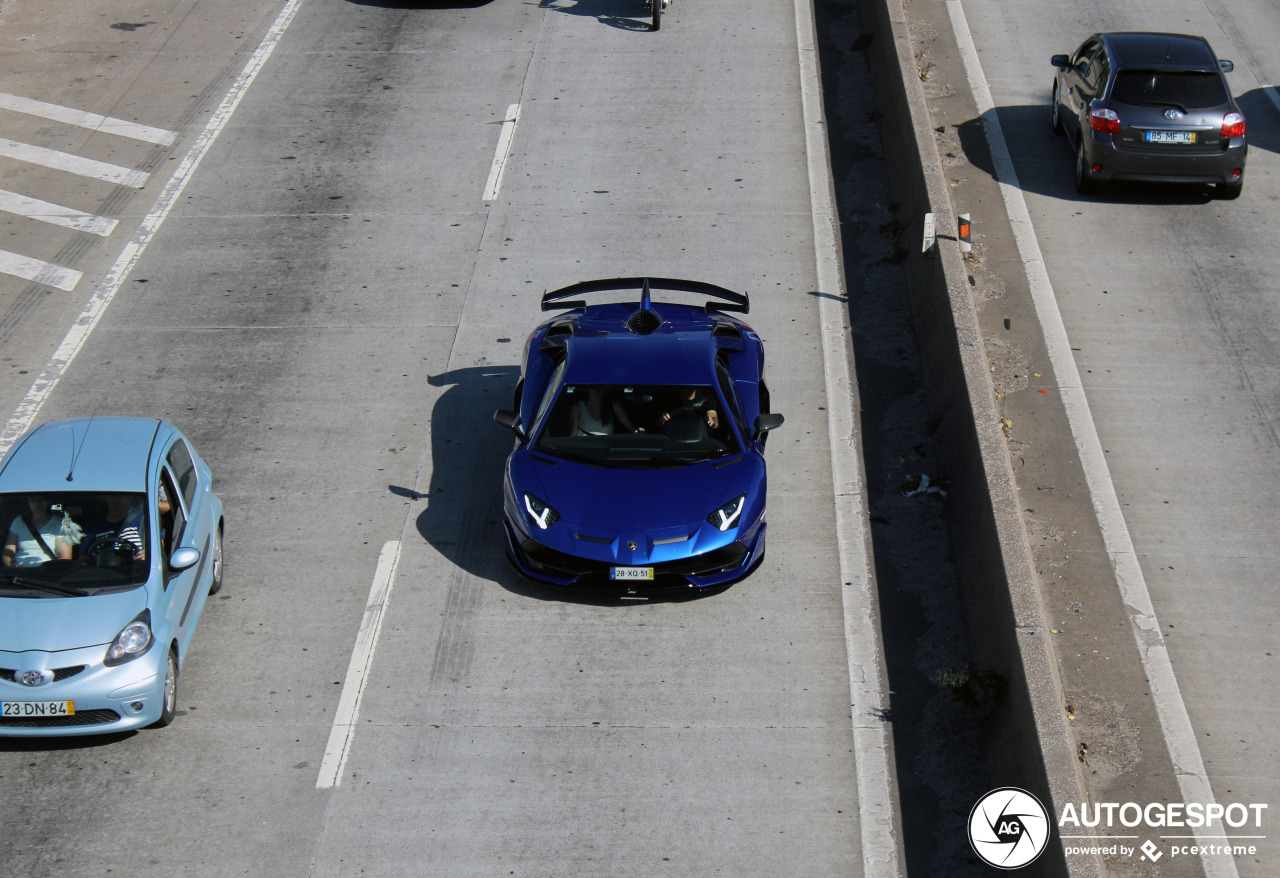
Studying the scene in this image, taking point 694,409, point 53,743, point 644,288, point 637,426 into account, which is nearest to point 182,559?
point 53,743

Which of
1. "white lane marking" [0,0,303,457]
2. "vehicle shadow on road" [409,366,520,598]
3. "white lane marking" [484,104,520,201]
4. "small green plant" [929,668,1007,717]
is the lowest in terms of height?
"white lane marking" [0,0,303,457]

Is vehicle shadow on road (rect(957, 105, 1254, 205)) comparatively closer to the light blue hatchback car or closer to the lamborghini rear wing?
the lamborghini rear wing

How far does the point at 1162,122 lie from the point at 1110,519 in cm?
687

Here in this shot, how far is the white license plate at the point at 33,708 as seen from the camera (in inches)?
319

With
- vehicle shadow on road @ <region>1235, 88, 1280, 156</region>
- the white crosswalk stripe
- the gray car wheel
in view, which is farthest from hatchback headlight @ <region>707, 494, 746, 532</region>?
vehicle shadow on road @ <region>1235, 88, 1280, 156</region>

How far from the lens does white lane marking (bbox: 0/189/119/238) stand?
15664mm

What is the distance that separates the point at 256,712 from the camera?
9.01 m

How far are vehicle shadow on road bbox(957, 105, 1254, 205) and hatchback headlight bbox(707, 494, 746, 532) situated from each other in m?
8.45

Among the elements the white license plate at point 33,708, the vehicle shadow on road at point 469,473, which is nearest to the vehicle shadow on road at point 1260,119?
the vehicle shadow on road at point 469,473

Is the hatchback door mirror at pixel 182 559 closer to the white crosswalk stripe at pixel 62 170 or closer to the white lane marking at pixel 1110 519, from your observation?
the white lane marking at pixel 1110 519

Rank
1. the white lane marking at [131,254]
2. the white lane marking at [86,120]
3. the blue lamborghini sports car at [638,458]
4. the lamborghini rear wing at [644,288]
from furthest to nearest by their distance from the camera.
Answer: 1. the white lane marking at [86,120]
2. the white lane marking at [131,254]
3. the lamborghini rear wing at [644,288]
4. the blue lamborghini sports car at [638,458]

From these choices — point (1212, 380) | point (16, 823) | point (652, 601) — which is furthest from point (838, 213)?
point (16, 823)

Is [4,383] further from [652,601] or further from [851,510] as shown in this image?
[851,510]

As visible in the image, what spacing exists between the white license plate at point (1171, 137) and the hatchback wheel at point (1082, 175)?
0.77m
